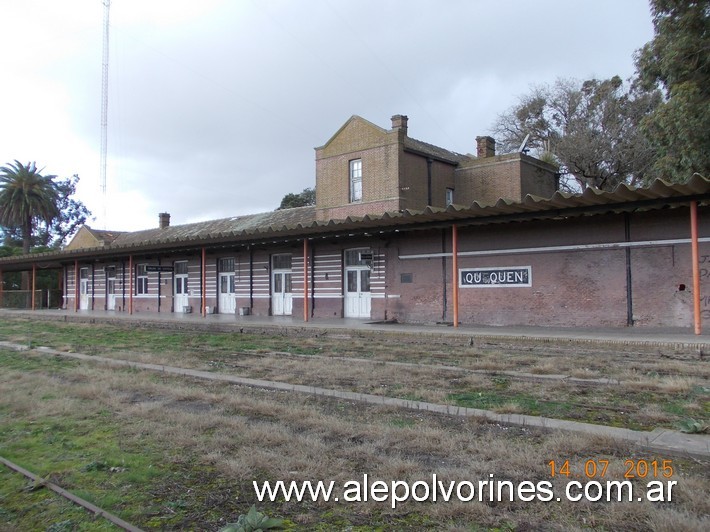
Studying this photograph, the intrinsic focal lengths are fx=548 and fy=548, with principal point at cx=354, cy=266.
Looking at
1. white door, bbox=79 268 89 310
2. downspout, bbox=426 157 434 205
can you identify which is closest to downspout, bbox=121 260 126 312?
white door, bbox=79 268 89 310

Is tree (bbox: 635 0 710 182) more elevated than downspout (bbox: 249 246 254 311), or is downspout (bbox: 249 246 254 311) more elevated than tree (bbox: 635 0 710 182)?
tree (bbox: 635 0 710 182)

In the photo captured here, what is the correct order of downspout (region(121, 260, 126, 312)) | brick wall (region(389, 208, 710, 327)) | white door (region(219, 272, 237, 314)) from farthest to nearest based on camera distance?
downspout (region(121, 260, 126, 312)), white door (region(219, 272, 237, 314)), brick wall (region(389, 208, 710, 327))

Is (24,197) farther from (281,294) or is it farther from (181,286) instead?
(281,294)

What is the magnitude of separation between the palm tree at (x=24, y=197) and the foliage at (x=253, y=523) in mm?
53596

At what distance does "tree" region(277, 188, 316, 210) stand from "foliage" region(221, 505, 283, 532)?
56575 millimetres

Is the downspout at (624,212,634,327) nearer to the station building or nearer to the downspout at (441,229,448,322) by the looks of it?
the station building

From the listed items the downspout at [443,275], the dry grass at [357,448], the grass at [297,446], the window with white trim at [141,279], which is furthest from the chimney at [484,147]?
the dry grass at [357,448]

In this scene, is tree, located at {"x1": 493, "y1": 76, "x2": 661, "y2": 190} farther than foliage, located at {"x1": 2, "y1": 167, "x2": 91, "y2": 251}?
No

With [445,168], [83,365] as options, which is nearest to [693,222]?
[83,365]

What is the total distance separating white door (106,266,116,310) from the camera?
32500 mm

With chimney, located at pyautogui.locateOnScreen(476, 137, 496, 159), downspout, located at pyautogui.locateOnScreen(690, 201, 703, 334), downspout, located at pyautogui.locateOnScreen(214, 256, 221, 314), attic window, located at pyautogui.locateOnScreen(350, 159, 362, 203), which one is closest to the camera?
downspout, located at pyautogui.locateOnScreen(690, 201, 703, 334)

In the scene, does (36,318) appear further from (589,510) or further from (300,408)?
(589,510)

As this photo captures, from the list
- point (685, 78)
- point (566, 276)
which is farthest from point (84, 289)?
point (685, 78)

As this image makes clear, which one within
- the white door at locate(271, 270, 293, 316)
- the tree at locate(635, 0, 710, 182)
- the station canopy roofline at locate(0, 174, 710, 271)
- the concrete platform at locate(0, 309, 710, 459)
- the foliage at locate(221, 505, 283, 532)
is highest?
the tree at locate(635, 0, 710, 182)
